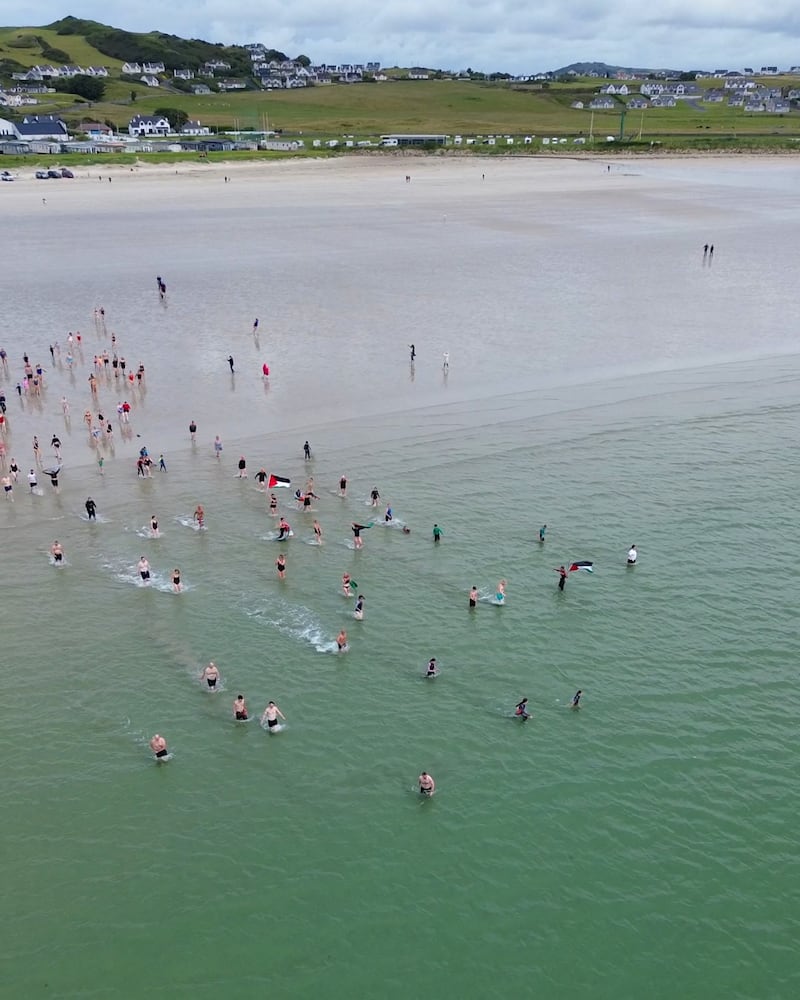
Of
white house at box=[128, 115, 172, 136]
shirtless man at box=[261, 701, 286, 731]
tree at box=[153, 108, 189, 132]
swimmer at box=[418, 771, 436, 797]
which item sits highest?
tree at box=[153, 108, 189, 132]

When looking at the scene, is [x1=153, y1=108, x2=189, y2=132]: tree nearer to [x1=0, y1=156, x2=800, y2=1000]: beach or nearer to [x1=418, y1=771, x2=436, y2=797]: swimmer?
[x1=0, y1=156, x2=800, y2=1000]: beach

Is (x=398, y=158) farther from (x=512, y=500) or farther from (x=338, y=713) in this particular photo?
(x=338, y=713)


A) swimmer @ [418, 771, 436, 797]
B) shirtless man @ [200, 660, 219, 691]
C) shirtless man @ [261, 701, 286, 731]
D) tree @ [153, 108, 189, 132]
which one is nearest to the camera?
swimmer @ [418, 771, 436, 797]

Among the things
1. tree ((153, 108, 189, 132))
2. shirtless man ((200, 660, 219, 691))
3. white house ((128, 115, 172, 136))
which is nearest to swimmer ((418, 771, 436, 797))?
shirtless man ((200, 660, 219, 691))

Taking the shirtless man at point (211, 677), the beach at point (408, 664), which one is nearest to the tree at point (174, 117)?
the beach at point (408, 664)

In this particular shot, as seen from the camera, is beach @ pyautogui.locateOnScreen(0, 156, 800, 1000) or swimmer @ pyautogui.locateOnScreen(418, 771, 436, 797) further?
swimmer @ pyautogui.locateOnScreen(418, 771, 436, 797)

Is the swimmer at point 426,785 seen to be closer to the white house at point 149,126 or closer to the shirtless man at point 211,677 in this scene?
the shirtless man at point 211,677

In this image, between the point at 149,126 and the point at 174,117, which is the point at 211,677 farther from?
the point at 174,117
